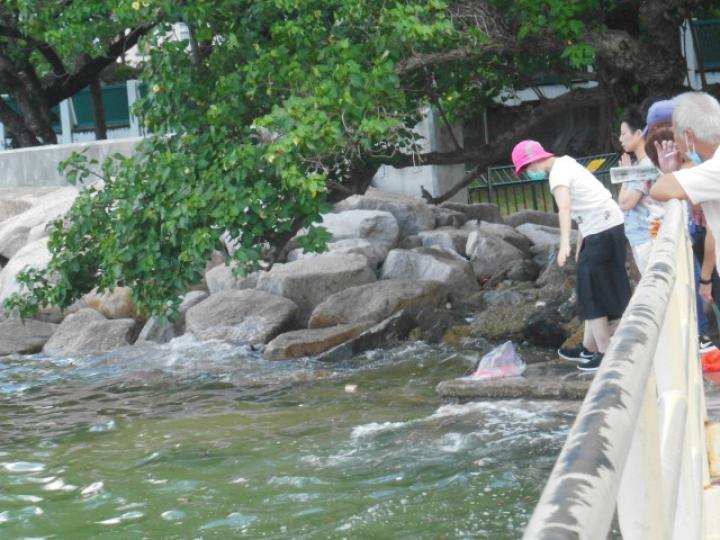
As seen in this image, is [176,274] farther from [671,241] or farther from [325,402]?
[671,241]

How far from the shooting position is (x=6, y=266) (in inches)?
736

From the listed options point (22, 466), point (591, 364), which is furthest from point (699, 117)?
point (22, 466)

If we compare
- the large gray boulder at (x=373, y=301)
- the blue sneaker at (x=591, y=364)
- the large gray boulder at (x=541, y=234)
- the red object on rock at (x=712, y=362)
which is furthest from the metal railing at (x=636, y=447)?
the large gray boulder at (x=541, y=234)

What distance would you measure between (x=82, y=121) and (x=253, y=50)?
75.7ft

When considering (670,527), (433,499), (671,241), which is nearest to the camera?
(670,527)

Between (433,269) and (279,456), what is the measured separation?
7494 millimetres

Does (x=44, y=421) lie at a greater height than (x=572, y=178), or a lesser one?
lesser

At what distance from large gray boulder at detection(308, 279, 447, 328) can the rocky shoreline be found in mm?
16

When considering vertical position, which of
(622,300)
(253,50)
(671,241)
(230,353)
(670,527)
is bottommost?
(230,353)

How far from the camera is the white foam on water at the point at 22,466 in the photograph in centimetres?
902

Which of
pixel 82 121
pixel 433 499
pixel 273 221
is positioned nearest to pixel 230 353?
pixel 273 221

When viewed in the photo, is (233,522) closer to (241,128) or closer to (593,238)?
(593,238)

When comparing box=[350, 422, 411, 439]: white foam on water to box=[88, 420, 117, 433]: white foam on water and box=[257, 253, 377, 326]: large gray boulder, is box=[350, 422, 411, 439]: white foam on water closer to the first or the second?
box=[88, 420, 117, 433]: white foam on water

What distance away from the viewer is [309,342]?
536 inches
